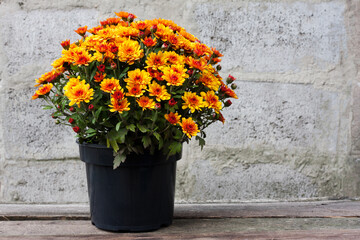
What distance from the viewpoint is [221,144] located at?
72.5 inches

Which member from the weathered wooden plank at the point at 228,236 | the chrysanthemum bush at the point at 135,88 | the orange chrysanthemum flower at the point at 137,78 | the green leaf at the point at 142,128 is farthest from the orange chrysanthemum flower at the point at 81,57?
the weathered wooden plank at the point at 228,236

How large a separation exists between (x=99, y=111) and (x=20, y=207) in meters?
0.72

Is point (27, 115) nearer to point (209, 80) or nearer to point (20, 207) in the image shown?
point (20, 207)

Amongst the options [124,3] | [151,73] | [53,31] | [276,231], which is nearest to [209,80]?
[151,73]

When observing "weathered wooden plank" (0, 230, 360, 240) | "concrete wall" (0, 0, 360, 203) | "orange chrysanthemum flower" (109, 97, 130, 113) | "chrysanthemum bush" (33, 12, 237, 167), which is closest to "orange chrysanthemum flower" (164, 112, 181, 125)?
"chrysanthemum bush" (33, 12, 237, 167)

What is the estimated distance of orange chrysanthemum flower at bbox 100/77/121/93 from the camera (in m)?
1.19

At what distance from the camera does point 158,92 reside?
1216 mm

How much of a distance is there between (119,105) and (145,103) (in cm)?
7

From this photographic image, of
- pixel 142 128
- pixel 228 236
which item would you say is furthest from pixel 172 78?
pixel 228 236

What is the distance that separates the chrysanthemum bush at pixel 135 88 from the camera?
3.96 feet

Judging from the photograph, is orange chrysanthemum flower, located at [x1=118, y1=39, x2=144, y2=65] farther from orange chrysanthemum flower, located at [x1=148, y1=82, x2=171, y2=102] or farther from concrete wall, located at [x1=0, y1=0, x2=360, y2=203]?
concrete wall, located at [x1=0, y1=0, x2=360, y2=203]

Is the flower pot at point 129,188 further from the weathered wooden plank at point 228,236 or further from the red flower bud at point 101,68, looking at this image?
the red flower bud at point 101,68

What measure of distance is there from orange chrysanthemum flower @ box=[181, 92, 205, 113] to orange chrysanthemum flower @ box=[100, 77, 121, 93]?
178 millimetres

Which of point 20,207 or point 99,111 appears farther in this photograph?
point 20,207
